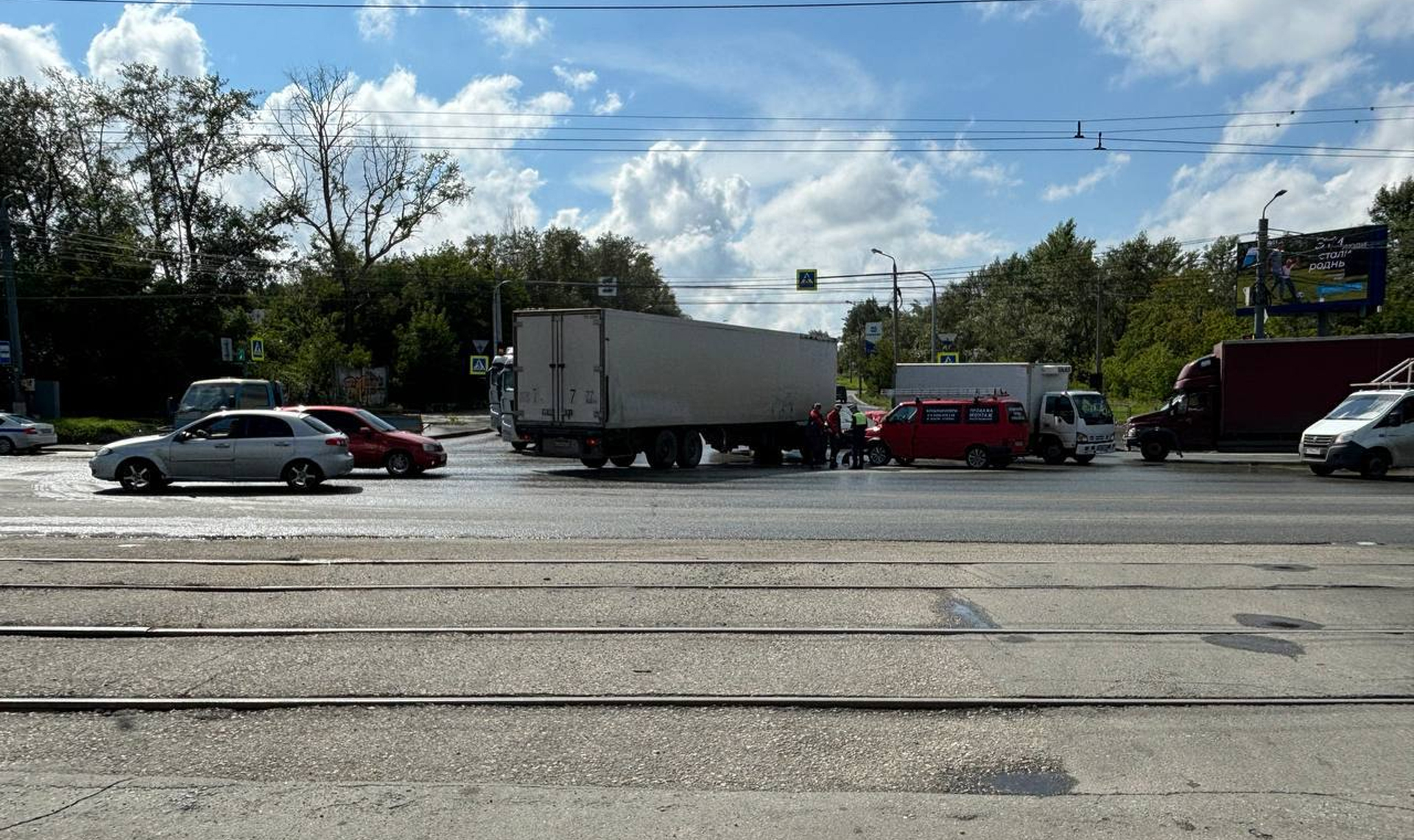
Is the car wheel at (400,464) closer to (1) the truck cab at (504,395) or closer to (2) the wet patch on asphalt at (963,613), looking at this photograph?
(1) the truck cab at (504,395)

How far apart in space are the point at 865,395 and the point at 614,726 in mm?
94215

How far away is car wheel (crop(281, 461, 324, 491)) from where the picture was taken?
17.6 meters

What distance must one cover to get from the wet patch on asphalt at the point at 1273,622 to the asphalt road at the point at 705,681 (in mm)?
39

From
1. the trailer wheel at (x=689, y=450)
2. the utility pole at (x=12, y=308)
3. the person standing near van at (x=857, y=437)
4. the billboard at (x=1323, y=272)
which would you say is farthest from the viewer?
the billboard at (x=1323, y=272)

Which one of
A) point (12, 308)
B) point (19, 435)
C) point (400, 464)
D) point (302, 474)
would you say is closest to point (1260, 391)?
point (400, 464)

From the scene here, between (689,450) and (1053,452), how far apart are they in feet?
35.2

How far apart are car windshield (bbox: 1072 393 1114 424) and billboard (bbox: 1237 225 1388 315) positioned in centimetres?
1686

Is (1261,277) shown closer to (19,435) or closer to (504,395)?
(504,395)

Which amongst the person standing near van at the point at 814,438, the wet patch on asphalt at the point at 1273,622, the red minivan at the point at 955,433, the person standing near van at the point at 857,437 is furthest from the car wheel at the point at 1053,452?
the wet patch on asphalt at the point at 1273,622

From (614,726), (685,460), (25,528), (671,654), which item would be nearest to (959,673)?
(671,654)

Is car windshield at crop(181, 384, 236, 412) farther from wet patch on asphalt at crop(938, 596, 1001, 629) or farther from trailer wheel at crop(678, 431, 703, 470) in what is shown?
wet patch on asphalt at crop(938, 596, 1001, 629)

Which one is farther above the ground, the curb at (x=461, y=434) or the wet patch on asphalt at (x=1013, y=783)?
the curb at (x=461, y=434)

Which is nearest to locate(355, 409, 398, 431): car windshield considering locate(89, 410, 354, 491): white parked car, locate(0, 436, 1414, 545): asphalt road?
locate(0, 436, 1414, 545): asphalt road

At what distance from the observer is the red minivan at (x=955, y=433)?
25625 mm
